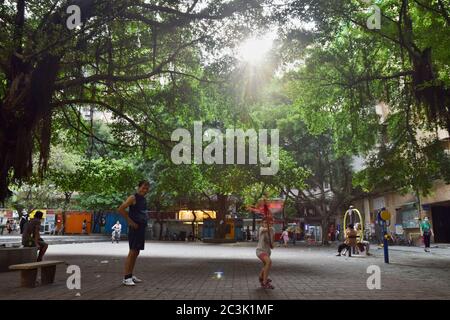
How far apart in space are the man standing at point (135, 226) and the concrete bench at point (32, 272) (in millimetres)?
1600

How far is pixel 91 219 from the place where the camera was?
48812 mm

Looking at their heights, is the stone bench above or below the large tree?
below

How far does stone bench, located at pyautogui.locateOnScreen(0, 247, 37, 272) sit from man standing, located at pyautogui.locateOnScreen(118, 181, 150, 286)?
4600 millimetres

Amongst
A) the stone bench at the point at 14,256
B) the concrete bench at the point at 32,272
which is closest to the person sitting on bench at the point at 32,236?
the stone bench at the point at 14,256

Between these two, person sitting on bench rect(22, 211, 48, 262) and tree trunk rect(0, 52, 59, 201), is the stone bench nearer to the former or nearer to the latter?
person sitting on bench rect(22, 211, 48, 262)

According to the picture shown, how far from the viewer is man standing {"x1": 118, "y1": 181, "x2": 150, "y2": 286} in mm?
7488

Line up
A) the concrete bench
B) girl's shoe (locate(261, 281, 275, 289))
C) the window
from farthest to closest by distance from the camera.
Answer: the window → girl's shoe (locate(261, 281, 275, 289)) → the concrete bench

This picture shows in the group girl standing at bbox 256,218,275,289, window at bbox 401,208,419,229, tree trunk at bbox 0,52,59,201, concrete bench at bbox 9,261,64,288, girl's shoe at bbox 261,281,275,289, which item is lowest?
girl's shoe at bbox 261,281,275,289

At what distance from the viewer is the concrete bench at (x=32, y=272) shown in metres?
7.24

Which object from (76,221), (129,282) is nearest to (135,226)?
(129,282)

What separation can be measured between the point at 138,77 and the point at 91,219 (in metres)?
40.2

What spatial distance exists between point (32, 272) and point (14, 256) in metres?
3.67

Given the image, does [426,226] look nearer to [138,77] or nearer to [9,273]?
[138,77]

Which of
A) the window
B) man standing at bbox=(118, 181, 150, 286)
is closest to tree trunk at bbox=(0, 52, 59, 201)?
man standing at bbox=(118, 181, 150, 286)
